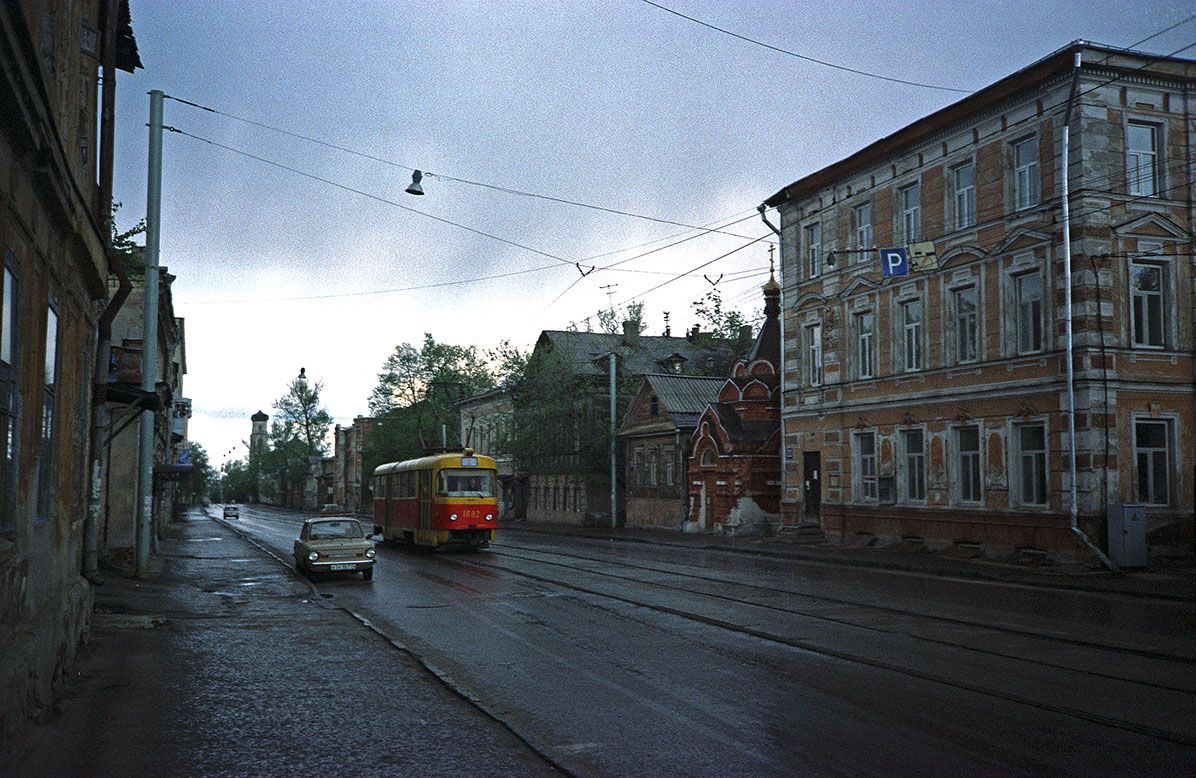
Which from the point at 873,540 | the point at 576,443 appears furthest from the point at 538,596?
the point at 576,443

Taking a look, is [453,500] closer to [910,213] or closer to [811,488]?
[811,488]

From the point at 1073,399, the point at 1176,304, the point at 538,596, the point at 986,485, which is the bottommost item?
the point at 538,596

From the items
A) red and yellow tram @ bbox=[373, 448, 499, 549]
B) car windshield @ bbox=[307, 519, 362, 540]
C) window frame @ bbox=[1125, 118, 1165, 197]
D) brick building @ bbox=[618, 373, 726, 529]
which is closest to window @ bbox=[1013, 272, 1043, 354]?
window frame @ bbox=[1125, 118, 1165, 197]

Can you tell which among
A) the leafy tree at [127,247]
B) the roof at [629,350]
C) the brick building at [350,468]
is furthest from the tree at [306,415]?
the leafy tree at [127,247]

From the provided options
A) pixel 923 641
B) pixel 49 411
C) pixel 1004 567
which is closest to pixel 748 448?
pixel 1004 567

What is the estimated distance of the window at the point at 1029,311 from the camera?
82.7ft

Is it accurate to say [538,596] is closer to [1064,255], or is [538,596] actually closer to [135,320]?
[1064,255]

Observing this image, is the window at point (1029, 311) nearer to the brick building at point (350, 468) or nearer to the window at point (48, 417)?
the window at point (48, 417)

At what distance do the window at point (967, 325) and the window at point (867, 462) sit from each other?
4598 mm

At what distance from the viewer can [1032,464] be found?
25250 mm

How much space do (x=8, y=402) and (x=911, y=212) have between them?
26976mm

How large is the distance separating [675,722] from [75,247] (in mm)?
8155

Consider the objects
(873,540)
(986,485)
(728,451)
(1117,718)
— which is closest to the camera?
(1117,718)

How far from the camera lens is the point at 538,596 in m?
18.3
